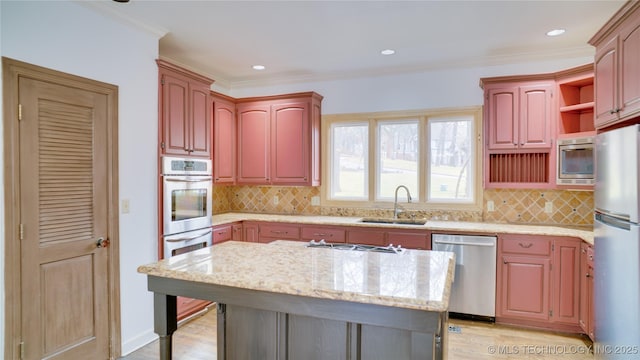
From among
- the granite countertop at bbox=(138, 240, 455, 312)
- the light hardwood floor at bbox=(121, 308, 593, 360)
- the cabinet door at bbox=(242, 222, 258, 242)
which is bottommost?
the light hardwood floor at bbox=(121, 308, 593, 360)

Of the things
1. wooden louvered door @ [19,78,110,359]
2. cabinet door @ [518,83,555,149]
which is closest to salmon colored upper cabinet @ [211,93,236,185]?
wooden louvered door @ [19,78,110,359]

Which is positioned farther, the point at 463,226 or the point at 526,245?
the point at 463,226

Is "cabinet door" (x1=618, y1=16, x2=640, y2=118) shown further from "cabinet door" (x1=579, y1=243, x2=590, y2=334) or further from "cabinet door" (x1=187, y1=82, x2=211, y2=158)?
"cabinet door" (x1=187, y1=82, x2=211, y2=158)

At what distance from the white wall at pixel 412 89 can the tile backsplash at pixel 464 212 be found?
1.11m

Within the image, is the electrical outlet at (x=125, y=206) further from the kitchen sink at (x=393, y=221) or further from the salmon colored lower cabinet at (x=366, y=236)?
the kitchen sink at (x=393, y=221)

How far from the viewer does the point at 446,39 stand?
3236 mm

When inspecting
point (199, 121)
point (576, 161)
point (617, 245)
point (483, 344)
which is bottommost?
point (483, 344)

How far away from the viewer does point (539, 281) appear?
324 centimetres

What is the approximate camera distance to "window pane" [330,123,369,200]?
4.45 metres

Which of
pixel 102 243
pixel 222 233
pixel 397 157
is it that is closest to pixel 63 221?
pixel 102 243

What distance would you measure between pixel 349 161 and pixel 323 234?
108cm

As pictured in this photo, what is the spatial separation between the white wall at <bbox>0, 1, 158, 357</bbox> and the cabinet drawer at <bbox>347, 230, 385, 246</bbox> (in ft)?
6.33

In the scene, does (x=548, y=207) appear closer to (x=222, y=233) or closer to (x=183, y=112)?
(x=222, y=233)

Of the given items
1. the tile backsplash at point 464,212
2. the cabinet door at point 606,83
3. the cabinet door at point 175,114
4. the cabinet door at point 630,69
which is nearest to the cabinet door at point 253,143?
the tile backsplash at point 464,212
